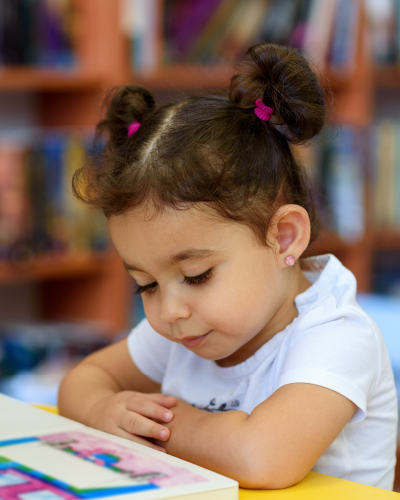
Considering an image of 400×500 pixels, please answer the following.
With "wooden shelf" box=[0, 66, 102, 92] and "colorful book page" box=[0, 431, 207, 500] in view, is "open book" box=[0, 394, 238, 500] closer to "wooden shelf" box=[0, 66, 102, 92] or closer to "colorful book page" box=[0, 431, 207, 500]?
"colorful book page" box=[0, 431, 207, 500]

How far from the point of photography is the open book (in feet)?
1.56

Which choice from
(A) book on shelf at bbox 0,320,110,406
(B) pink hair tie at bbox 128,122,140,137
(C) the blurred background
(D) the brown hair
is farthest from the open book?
(A) book on shelf at bbox 0,320,110,406

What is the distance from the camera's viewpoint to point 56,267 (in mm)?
1764

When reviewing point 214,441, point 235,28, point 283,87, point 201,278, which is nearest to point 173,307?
point 201,278

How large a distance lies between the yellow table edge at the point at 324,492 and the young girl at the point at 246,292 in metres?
0.01

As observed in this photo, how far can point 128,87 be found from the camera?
35.0 inches

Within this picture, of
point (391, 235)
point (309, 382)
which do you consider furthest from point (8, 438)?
point (391, 235)

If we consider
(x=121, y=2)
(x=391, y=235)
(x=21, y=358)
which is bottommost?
(x=21, y=358)

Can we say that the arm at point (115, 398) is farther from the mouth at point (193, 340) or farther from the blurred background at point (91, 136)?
the blurred background at point (91, 136)

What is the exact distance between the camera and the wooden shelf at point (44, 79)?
168 centimetres

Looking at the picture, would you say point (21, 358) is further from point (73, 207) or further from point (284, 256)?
point (284, 256)

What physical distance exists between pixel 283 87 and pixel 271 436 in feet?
1.19

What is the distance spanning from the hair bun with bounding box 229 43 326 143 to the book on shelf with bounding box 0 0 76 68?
42.7 inches

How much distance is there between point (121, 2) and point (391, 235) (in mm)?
1112
